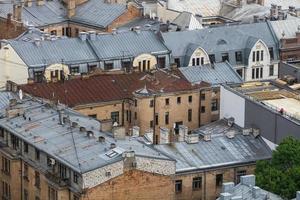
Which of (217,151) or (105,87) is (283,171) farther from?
(105,87)

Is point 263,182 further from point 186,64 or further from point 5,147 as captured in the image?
point 186,64

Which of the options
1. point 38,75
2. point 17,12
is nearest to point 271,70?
point 38,75

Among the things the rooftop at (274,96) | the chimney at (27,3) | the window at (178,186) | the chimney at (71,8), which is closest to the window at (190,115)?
the rooftop at (274,96)

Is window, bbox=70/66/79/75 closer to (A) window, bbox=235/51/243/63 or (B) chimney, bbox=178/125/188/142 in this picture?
(A) window, bbox=235/51/243/63

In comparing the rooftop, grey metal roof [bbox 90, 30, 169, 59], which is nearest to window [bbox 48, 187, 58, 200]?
the rooftop

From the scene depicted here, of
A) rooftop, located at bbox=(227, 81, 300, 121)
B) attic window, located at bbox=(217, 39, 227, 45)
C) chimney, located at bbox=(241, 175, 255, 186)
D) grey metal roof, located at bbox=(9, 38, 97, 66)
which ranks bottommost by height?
chimney, located at bbox=(241, 175, 255, 186)

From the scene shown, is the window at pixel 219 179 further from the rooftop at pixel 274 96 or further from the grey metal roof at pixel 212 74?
the grey metal roof at pixel 212 74
